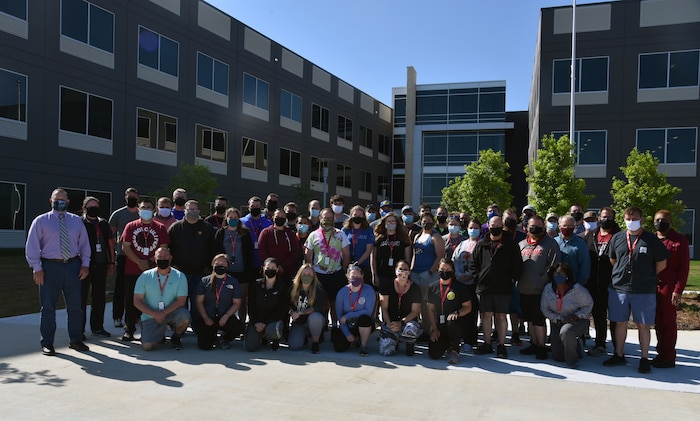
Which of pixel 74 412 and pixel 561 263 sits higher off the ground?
pixel 561 263

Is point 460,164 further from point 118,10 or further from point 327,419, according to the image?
point 327,419

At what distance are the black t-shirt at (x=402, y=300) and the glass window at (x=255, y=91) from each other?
25515 millimetres

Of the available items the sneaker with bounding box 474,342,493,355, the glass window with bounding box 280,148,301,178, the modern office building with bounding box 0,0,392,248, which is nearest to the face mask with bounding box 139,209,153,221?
the sneaker with bounding box 474,342,493,355

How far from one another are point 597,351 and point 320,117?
33079mm

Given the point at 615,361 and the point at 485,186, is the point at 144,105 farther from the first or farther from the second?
the point at 615,361

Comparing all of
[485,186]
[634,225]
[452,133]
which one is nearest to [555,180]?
[485,186]

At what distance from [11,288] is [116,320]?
5.21m

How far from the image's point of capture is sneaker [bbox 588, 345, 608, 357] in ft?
24.8

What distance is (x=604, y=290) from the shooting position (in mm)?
7809

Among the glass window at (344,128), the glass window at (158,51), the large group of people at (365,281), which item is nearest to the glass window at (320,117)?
the glass window at (344,128)

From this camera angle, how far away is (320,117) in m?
39.0

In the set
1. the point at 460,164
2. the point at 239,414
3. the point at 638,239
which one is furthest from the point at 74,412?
the point at 460,164

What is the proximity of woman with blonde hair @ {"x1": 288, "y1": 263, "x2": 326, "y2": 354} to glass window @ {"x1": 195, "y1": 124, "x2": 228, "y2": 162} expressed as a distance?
21553mm

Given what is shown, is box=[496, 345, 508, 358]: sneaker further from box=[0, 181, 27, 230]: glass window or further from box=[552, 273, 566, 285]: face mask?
box=[0, 181, 27, 230]: glass window
